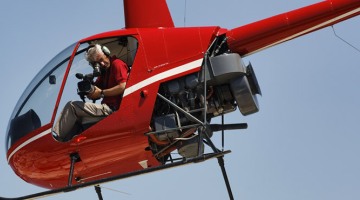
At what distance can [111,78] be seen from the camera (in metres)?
14.8

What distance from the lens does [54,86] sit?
49.6 ft

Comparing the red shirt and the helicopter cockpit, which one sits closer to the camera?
the red shirt

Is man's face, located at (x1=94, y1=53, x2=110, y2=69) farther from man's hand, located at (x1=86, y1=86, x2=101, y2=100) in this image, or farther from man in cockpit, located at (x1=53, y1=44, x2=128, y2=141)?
man's hand, located at (x1=86, y1=86, x2=101, y2=100)

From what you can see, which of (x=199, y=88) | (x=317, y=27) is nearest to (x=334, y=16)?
(x=317, y=27)

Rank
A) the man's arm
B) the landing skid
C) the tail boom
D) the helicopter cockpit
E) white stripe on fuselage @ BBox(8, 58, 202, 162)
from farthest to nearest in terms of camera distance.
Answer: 1. the helicopter cockpit
2. the man's arm
3. white stripe on fuselage @ BBox(8, 58, 202, 162)
4. the tail boom
5. the landing skid

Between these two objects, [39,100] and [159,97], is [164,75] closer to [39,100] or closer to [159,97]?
[159,97]

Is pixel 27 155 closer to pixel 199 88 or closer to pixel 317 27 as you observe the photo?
pixel 199 88

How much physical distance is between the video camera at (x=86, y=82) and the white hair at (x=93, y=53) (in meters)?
0.13

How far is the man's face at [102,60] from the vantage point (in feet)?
48.6

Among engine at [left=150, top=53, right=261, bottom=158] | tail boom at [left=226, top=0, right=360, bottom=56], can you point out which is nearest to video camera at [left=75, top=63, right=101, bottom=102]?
engine at [left=150, top=53, right=261, bottom=158]

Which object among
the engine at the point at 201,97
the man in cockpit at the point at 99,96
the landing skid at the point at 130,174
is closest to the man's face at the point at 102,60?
the man in cockpit at the point at 99,96

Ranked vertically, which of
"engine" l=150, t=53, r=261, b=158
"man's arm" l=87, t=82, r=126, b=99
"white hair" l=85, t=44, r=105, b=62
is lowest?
"engine" l=150, t=53, r=261, b=158

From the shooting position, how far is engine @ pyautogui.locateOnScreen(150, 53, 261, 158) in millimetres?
14109

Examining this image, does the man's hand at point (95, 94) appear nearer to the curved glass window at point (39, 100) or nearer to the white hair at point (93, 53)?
the white hair at point (93, 53)
